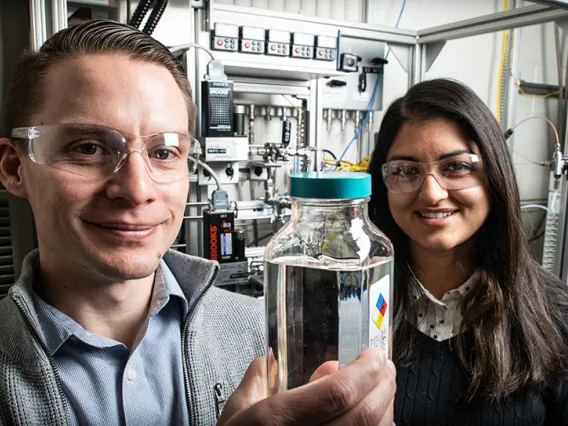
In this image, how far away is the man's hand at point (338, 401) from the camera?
52 cm

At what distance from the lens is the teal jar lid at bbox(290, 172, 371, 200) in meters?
0.56

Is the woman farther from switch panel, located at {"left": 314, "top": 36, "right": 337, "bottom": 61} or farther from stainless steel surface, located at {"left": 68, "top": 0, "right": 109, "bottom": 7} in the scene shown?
stainless steel surface, located at {"left": 68, "top": 0, "right": 109, "bottom": 7}

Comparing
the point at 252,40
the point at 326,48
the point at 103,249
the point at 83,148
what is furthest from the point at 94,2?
the point at 103,249

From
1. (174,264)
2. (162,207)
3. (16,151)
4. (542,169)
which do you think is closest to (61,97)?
(16,151)

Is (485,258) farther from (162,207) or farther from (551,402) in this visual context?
(162,207)

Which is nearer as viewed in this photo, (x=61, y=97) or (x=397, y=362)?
(x=61, y=97)

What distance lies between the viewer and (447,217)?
3.95 feet

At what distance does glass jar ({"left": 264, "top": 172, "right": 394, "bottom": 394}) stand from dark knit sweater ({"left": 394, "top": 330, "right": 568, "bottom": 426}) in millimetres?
563

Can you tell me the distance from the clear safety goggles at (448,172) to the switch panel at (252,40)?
1310mm

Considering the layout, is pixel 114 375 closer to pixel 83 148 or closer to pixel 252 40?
pixel 83 148

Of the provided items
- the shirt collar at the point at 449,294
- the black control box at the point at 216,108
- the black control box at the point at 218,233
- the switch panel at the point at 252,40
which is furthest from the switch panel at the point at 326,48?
the shirt collar at the point at 449,294

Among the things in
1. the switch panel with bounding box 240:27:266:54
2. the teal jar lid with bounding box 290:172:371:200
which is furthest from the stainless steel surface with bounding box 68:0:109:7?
the teal jar lid with bounding box 290:172:371:200

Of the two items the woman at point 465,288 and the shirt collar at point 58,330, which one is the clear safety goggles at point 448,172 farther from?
the shirt collar at point 58,330

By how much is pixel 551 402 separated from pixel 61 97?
135 cm
